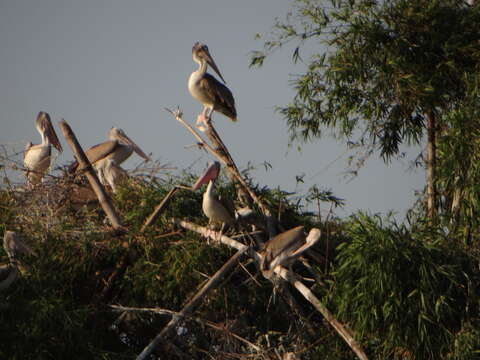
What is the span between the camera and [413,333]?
870 cm

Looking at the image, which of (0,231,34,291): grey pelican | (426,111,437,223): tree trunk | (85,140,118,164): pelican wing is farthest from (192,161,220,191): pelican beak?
(426,111,437,223): tree trunk

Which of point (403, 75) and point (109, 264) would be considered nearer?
point (109, 264)

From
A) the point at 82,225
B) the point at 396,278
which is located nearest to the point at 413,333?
the point at 396,278

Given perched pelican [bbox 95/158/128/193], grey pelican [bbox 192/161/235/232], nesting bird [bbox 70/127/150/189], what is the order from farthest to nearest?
nesting bird [bbox 70/127/150/189]
perched pelican [bbox 95/158/128/193]
grey pelican [bbox 192/161/235/232]

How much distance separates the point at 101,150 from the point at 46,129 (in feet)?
5.01

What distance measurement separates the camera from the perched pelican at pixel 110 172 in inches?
446

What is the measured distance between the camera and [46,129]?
13141mm

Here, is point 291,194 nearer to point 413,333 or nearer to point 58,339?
point 413,333

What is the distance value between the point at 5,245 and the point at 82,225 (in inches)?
41.6

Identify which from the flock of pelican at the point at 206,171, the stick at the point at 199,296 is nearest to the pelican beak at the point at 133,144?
the flock of pelican at the point at 206,171

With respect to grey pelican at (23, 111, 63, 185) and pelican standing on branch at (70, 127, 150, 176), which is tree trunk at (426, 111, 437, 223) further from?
grey pelican at (23, 111, 63, 185)

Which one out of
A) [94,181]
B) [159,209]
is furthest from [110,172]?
[159,209]

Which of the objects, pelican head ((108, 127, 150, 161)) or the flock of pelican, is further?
pelican head ((108, 127, 150, 161))

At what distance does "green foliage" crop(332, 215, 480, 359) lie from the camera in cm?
866
